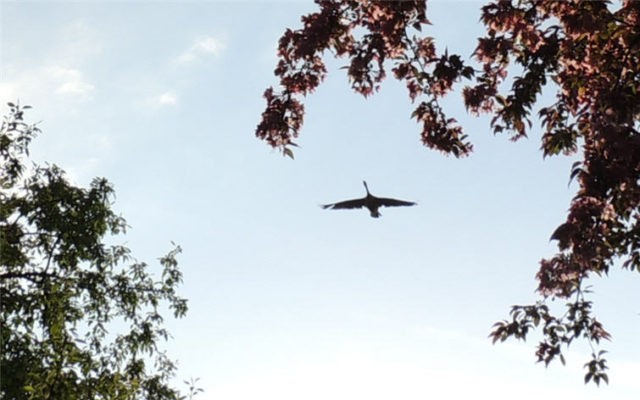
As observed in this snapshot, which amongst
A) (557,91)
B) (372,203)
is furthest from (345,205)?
(557,91)

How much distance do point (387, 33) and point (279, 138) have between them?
199 cm

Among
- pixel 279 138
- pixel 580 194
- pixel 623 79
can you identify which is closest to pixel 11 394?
pixel 279 138

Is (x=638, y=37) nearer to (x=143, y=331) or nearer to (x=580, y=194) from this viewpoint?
(x=580, y=194)

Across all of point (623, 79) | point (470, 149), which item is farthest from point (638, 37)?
point (470, 149)

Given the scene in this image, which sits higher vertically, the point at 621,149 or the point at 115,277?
the point at 115,277

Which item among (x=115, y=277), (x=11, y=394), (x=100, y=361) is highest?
(x=115, y=277)

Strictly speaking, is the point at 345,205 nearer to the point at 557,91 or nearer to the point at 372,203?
the point at 372,203

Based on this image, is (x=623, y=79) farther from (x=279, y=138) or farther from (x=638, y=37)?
(x=279, y=138)

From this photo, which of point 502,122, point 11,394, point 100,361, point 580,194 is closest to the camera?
point 580,194

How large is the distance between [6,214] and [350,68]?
423 inches

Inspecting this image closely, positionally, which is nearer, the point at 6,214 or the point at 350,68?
the point at 350,68

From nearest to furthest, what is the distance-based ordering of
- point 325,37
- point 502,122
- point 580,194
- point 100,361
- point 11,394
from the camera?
1. point 580,194
2. point 502,122
3. point 325,37
4. point 11,394
5. point 100,361

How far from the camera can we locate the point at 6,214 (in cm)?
1397

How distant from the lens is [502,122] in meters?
6.85
